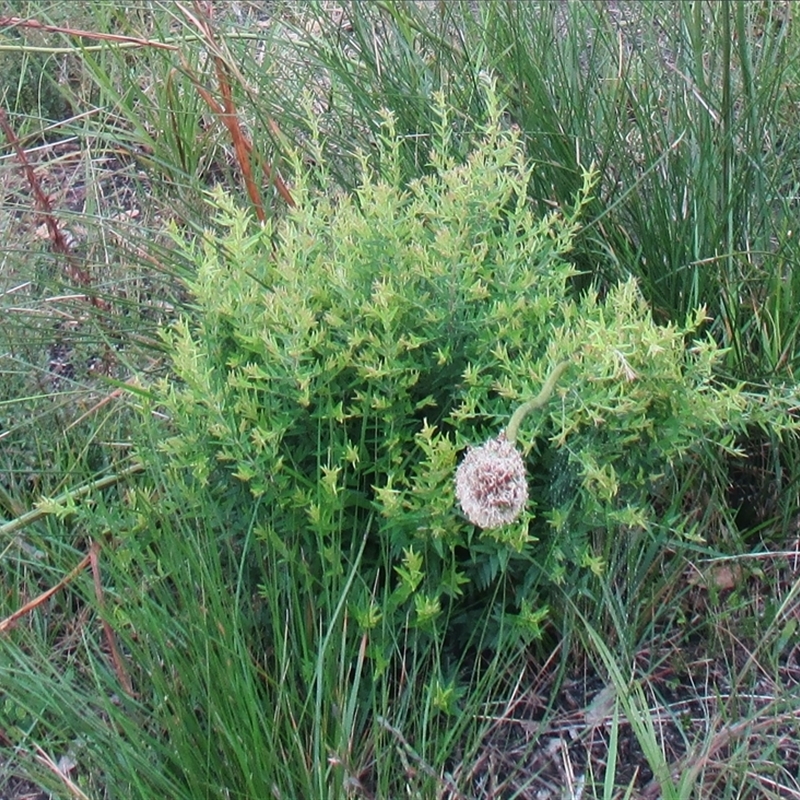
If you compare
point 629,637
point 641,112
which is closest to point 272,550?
point 629,637

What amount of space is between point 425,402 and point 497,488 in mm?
309

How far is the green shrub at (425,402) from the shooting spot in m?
1.55

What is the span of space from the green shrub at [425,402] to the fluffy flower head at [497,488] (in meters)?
0.15

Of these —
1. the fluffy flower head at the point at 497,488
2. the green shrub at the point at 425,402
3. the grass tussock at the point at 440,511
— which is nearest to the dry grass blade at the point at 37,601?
the grass tussock at the point at 440,511

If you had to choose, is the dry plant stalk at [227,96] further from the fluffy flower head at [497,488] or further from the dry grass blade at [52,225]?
the fluffy flower head at [497,488]

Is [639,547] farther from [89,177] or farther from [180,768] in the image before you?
[89,177]

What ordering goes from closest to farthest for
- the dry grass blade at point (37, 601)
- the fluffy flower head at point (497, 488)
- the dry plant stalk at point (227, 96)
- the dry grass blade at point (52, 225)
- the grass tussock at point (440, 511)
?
the fluffy flower head at point (497, 488)
the grass tussock at point (440, 511)
the dry grass blade at point (37, 601)
the dry plant stalk at point (227, 96)
the dry grass blade at point (52, 225)

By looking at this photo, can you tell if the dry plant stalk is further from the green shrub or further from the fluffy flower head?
the fluffy flower head

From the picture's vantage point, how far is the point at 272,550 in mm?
1611

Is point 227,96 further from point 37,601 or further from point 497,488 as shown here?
point 497,488

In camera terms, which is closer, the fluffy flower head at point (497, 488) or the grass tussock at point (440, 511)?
the fluffy flower head at point (497, 488)

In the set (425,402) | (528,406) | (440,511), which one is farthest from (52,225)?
(528,406)

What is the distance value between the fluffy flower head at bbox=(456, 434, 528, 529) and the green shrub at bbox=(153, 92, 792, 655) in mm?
154

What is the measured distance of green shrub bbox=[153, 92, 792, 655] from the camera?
1.55 meters
